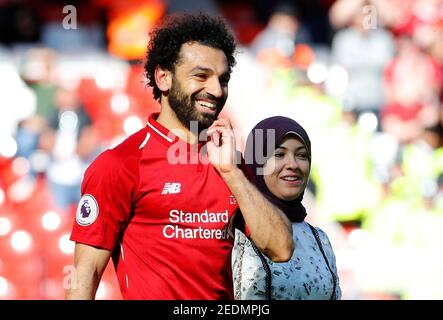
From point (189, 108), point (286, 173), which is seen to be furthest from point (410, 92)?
point (189, 108)

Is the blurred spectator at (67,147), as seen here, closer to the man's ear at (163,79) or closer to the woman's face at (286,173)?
the woman's face at (286,173)

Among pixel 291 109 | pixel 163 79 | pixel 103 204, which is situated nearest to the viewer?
pixel 103 204

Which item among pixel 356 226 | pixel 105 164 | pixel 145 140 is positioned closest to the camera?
pixel 105 164

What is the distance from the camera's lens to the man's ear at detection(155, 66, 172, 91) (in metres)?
3.31

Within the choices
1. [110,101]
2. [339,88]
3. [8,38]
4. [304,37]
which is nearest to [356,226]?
[339,88]

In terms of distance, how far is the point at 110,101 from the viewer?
23.3 ft

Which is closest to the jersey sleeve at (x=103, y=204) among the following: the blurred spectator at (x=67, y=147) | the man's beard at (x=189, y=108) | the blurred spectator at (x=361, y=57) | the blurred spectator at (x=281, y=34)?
the man's beard at (x=189, y=108)

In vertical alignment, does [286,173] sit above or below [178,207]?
above

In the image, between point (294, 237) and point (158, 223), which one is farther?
point (294, 237)

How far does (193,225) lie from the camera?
3.08 metres

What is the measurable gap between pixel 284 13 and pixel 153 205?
432cm

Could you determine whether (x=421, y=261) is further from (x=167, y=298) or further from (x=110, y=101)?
(x=167, y=298)

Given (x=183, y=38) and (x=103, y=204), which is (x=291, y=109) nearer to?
(x=183, y=38)

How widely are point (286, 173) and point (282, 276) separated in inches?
20.0
